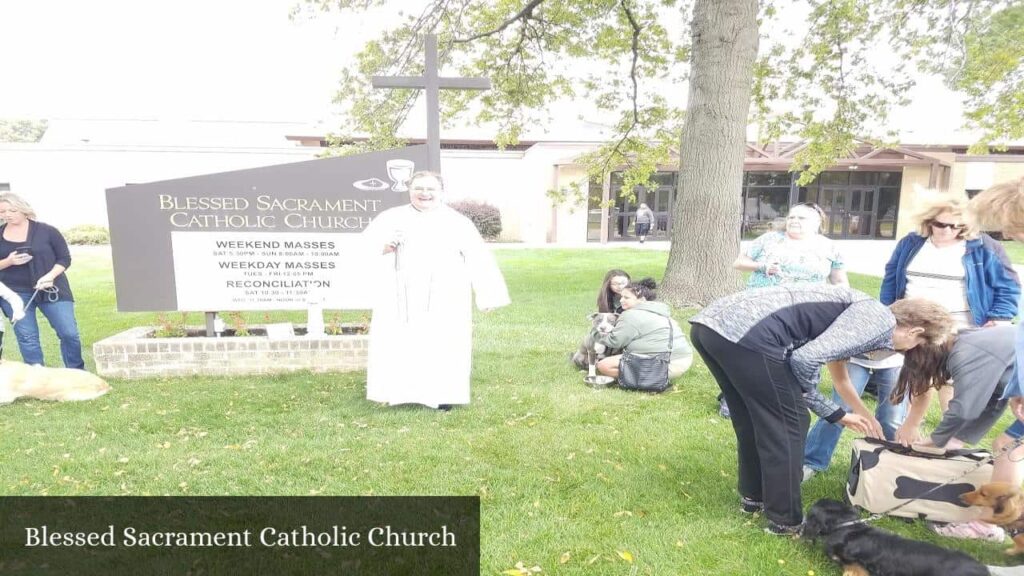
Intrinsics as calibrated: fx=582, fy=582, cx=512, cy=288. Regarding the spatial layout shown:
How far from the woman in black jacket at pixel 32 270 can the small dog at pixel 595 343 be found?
4.48 m

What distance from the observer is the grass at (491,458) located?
2.71 m

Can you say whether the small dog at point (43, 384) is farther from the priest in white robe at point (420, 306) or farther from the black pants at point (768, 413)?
the black pants at point (768, 413)

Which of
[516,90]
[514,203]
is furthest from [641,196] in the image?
[516,90]

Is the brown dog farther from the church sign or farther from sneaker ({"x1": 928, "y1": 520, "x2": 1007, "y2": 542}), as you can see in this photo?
the church sign

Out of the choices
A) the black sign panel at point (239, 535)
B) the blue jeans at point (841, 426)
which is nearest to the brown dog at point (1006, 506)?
the blue jeans at point (841, 426)

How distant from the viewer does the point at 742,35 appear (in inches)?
302

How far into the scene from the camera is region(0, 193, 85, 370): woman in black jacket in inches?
186

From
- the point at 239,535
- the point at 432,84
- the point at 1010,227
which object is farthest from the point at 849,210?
the point at 239,535

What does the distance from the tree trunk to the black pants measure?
553 centimetres

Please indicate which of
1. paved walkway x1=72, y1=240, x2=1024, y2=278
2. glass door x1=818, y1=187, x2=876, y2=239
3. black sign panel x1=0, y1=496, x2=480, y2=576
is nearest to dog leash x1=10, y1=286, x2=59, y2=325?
black sign panel x1=0, y1=496, x2=480, y2=576

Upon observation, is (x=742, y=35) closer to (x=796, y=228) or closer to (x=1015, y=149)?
A: (x=796, y=228)

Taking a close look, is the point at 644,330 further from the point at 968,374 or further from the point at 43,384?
the point at 43,384

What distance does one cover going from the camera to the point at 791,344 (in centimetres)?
251

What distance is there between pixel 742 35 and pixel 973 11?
21.4 ft
